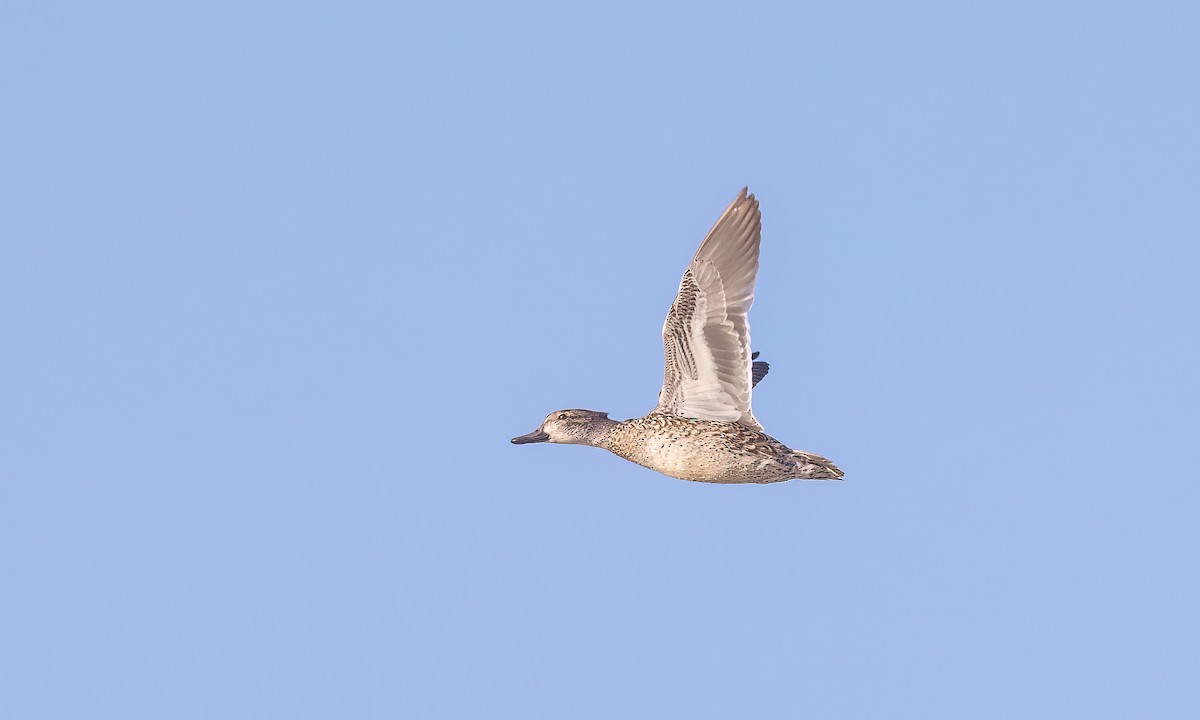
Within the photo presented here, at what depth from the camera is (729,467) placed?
77.2ft

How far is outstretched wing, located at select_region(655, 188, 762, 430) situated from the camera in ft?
76.0

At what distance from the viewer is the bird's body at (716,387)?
76.0ft

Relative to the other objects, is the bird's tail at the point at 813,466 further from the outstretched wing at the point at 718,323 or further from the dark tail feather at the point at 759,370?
the dark tail feather at the point at 759,370

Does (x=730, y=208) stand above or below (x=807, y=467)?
above

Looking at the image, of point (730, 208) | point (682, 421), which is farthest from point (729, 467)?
point (730, 208)

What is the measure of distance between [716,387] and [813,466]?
1.44 m

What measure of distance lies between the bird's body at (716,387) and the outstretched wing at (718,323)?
0.04 ft

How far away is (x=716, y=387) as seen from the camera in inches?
932

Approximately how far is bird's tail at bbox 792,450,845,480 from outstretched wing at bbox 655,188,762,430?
63 centimetres

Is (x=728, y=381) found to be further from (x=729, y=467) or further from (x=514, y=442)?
(x=514, y=442)

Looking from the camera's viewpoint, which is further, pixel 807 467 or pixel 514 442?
pixel 514 442

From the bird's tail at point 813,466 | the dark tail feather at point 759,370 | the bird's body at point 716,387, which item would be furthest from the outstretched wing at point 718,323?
the dark tail feather at point 759,370

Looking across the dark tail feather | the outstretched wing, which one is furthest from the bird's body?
the dark tail feather

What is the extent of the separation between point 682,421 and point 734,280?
1852 millimetres
